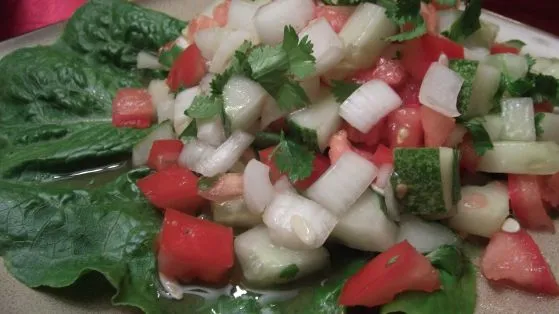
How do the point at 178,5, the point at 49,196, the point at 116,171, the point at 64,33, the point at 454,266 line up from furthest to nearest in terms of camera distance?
the point at 178,5, the point at 64,33, the point at 116,171, the point at 49,196, the point at 454,266

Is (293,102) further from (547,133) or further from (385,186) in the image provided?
(547,133)

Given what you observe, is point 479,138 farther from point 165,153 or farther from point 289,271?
point 165,153

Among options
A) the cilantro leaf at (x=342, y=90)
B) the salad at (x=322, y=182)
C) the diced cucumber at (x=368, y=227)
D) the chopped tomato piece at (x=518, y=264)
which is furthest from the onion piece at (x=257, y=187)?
the chopped tomato piece at (x=518, y=264)

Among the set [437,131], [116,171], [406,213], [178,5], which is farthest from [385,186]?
[178,5]

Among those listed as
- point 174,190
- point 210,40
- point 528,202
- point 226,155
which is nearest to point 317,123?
point 226,155

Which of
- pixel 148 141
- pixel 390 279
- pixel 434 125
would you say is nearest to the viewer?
pixel 390 279

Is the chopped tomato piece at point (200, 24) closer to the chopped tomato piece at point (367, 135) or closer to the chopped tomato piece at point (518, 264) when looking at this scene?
the chopped tomato piece at point (367, 135)
